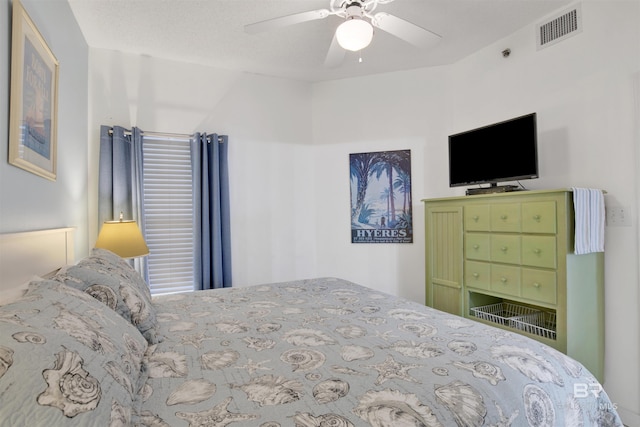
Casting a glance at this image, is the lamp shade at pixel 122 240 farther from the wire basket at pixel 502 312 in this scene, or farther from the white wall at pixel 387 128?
the wire basket at pixel 502 312

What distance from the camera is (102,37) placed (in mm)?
2742

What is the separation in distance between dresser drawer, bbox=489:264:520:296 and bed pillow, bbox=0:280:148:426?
216 centimetres

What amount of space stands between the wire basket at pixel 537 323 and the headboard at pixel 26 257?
8.71 ft

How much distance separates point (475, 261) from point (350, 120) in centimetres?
198

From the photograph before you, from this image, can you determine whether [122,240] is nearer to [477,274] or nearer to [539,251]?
[477,274]

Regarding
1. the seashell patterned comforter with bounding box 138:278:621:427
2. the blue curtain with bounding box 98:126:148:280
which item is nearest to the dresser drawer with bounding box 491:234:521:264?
the seashell patterned comforter with bounding box 138:278:621:427

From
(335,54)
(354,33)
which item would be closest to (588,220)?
(354,33)

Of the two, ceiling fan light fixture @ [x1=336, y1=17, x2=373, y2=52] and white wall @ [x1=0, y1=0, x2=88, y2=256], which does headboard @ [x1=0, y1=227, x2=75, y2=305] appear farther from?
ceiling fan light fixture @ [x1=336, y1=17, x2=373, y2=52]

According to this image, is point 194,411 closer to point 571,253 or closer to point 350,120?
point 571,253

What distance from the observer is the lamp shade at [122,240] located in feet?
7.85

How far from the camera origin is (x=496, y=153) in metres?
2.57

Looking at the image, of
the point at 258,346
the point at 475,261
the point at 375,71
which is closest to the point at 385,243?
the point at 475,261

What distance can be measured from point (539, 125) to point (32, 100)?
3.09 metres

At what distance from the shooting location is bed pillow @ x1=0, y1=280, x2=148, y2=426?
58 cm
